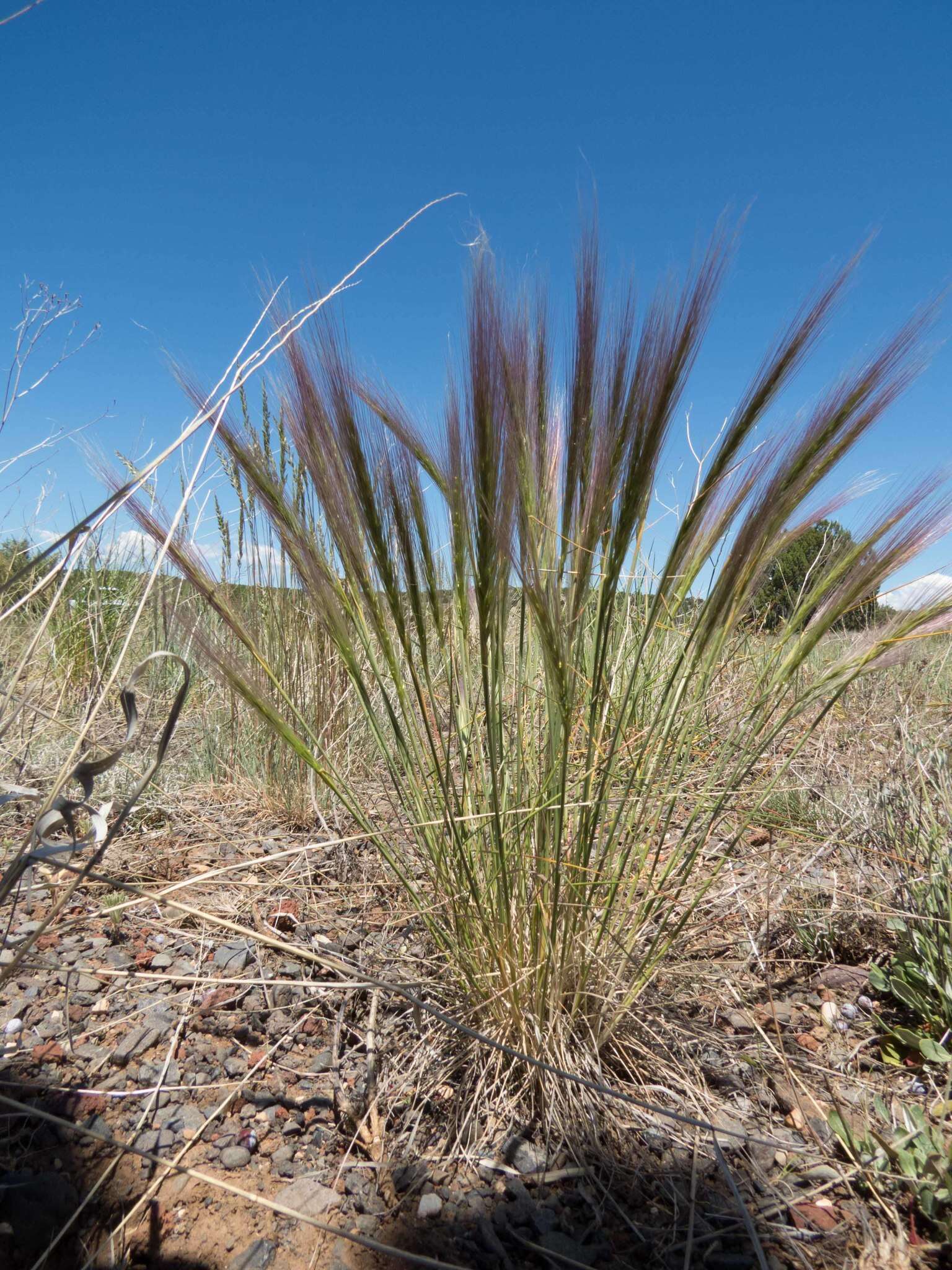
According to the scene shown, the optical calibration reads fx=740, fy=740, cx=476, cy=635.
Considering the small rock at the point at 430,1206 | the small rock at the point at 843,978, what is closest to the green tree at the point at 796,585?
the small rock at the point at 843,978

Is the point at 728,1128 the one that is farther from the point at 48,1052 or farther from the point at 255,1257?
the point at 48,1052

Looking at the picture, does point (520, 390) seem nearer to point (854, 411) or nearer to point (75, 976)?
point (854, 411)

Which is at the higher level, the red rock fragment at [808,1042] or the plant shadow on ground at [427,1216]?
the red rock fragment at [808,1042]

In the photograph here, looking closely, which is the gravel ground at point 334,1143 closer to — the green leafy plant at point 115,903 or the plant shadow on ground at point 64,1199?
the plant shadow on ground at point 64,1199

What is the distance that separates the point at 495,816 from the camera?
1.23m

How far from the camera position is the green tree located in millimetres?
1974

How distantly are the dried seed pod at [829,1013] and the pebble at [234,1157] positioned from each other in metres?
1.25

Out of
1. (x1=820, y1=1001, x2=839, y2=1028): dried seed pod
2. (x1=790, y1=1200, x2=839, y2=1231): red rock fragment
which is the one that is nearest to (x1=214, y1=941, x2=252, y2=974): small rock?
(x1=790, y1=1200, x2=839, y2=1231): red rock fragment

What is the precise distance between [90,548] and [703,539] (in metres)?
3.28

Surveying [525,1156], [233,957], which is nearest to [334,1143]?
[525,1156]

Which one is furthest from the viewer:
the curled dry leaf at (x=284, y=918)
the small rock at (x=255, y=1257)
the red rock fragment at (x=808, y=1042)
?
the curled dry leaf at (x=284, y=918)

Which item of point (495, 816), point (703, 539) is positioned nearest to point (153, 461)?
point (495, 816)

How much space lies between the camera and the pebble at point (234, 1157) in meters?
1.26

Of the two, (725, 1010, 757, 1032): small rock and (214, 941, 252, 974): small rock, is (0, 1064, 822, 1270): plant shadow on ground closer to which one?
(725, 1010, 757, 1032): small rock
